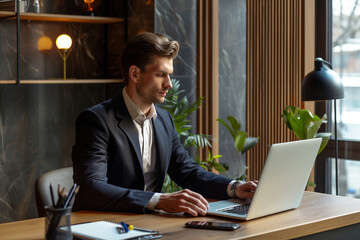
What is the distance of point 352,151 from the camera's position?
419 cm

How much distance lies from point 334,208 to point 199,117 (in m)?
2.40

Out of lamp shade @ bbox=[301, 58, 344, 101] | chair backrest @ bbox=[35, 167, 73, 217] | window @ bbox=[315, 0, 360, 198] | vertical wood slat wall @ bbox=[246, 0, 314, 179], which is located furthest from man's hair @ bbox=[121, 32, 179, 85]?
window @ bbox=[315, 0, 360, 198]

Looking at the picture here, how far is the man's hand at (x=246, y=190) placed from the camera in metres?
2.39

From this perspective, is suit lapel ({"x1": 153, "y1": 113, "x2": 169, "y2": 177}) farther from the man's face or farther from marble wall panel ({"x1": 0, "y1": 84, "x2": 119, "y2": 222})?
marble wall panel ({"x1": 0, "y1": 84, "x2": 119, "y2": 222})

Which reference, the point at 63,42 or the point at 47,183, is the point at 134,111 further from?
the point at 63,42

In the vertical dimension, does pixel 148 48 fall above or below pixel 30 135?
above

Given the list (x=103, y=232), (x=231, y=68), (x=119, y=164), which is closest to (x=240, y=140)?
(x=231, y=68)

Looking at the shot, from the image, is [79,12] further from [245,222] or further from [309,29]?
[245,222]

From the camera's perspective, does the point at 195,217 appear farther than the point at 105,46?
No

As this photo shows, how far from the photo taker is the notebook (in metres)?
1.78

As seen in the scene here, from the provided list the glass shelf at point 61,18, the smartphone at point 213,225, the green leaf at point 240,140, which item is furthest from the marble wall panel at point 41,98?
the smartphone at point 213,225

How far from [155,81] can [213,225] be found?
952mm

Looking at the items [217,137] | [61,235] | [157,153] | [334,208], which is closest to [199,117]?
[217,137]

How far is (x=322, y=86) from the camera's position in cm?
342
